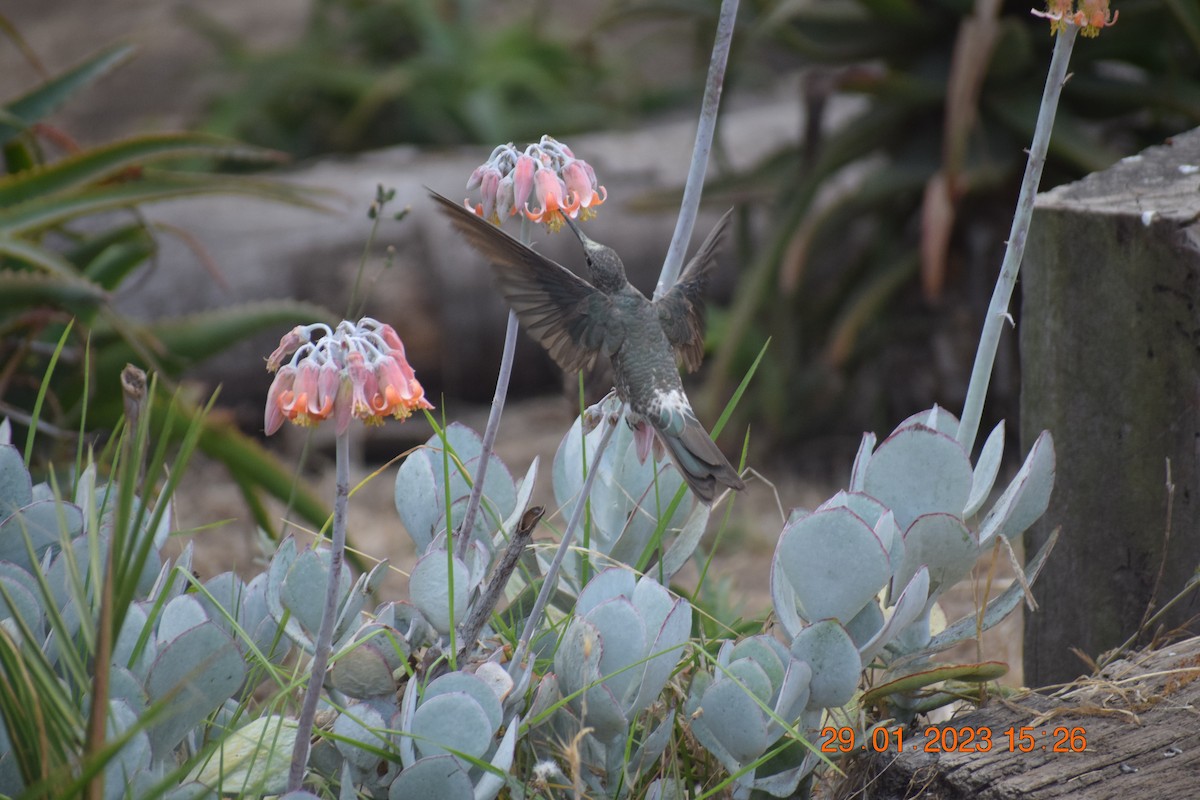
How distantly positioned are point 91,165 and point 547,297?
1.46m

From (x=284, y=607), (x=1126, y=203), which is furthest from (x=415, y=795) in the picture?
(x=1126, y=203)

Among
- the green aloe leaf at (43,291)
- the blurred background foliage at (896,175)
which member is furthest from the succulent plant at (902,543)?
the blurred background foliage at (896,175)

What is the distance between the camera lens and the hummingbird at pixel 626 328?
87cm

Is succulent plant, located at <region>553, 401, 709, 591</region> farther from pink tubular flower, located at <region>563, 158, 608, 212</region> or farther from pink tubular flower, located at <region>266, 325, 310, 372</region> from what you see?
pink tubular flower, located at <region>266, 325, 310, 372</region>

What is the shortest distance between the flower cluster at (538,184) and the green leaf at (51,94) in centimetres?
156

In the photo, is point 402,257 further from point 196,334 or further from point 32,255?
point 32,255

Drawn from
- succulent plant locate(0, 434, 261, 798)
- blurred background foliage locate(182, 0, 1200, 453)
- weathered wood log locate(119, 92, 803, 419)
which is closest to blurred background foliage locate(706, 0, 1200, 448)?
blurred background foliage locate(182, 0, 1200, 453)

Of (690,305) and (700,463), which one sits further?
(690,305)

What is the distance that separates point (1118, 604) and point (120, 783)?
44.3 inches

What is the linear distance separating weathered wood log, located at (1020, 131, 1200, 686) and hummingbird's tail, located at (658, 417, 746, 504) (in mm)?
616

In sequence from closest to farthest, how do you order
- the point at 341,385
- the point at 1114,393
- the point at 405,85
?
the point at 341,385 < the point at 1114,393 < the point at 405,85

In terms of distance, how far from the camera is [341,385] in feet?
2.46

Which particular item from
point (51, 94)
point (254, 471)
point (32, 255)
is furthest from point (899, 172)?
point (32, 255)

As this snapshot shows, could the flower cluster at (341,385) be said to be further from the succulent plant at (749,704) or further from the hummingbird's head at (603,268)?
the succulent plant at (749,704)
